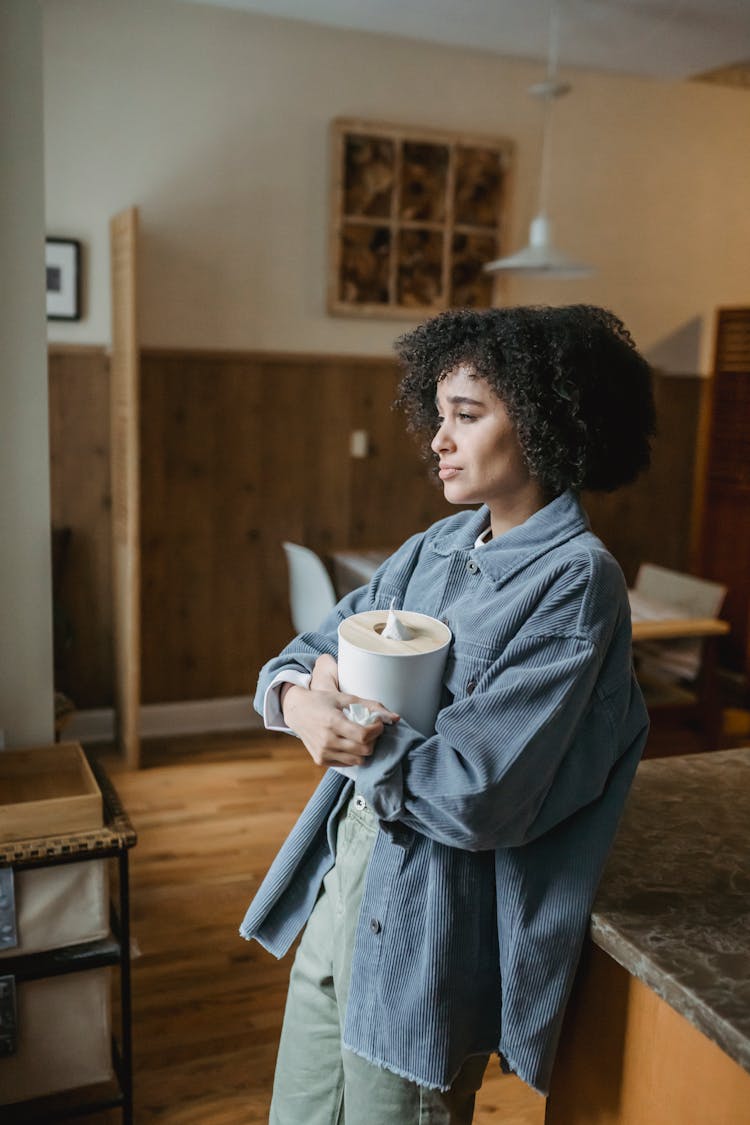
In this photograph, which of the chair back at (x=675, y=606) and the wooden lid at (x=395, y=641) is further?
the chair back at (x=675, y=606)

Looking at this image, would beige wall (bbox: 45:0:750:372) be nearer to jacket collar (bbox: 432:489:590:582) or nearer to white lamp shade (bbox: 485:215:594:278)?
Result: white lamp shade (bbox: 485:215:594:278)

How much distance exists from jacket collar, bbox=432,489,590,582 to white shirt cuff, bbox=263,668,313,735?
27 cm

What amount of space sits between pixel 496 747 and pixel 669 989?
26 centimetres

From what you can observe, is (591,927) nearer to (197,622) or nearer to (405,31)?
(197,622)

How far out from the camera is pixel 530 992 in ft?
3.42

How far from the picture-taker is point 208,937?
2615 mm

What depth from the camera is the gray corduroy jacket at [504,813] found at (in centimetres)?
99

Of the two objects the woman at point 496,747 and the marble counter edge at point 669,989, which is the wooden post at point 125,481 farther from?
the marble counter edge at point 669,989

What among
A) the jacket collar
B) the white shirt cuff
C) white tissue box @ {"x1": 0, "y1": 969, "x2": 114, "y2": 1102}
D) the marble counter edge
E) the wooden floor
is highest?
the jacket collar

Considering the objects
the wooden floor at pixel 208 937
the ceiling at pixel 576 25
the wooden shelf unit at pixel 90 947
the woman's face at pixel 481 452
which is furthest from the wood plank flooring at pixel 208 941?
the ceiling at pixel 576 25

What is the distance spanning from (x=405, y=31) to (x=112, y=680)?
9.33 feet

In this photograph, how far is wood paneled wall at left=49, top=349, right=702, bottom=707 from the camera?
393 cm

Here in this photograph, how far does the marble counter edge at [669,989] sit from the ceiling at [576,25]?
3.56 m

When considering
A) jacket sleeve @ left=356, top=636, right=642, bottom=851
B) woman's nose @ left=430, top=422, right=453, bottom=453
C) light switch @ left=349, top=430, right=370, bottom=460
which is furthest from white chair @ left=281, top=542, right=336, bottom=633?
jacket sleeve @ left=356, top=636, right=642, bottom=851
